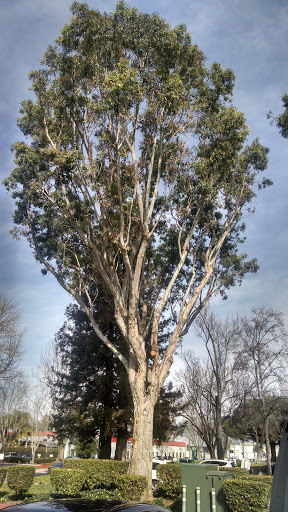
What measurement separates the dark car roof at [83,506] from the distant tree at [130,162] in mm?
11048

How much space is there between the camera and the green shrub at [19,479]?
15430 millimetres

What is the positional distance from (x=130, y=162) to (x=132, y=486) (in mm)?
12115

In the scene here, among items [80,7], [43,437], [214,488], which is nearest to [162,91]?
[80,7]

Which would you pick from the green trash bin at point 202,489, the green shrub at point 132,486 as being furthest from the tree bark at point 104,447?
the green trash bin at point 202,489

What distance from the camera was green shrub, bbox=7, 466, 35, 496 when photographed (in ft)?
50.6

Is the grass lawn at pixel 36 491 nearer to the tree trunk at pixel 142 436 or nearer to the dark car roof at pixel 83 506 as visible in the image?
the tree trunk at pixel 142 436

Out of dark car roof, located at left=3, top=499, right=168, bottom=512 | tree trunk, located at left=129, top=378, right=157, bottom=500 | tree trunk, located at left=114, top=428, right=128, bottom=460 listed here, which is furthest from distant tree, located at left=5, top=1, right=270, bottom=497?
dark car roof, located at left=3, top=499, right=168, bottom=512

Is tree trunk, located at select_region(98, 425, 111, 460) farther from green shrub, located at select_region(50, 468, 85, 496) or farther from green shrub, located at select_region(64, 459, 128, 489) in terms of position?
green shrub, located at select_region(50, 468, 85, 496)

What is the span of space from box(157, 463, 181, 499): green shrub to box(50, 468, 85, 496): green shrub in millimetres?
3421

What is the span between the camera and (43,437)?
73500 millimetres

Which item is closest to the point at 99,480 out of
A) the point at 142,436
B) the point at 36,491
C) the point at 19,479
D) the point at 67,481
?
the point at 67,481

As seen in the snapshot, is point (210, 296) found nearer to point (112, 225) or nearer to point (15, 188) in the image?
point (112, 225)

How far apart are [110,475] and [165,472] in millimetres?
2473

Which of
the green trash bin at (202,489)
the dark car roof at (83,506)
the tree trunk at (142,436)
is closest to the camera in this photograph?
the dark car roof at (83,506)
